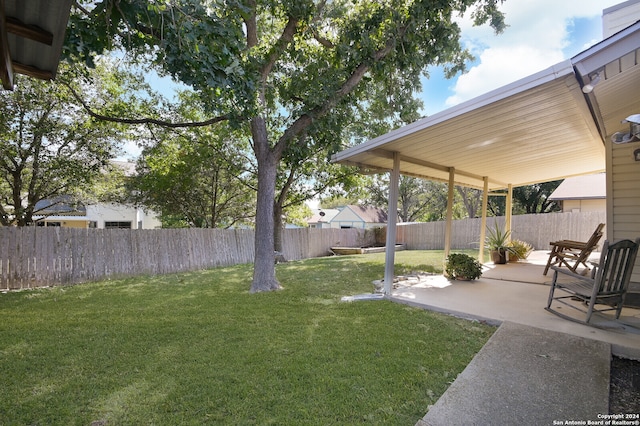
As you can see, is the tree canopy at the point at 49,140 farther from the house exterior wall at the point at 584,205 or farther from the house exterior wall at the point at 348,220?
the house exterior wall at the point at 348,220

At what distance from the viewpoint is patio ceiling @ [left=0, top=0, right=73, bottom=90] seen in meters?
2.07

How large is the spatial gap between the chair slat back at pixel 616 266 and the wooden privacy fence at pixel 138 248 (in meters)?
8.70

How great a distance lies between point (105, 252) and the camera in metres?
7.32

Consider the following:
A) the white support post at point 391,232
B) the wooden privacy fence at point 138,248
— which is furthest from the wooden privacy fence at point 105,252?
the white support post at point 391,232

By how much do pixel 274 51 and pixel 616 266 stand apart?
5.76 meters

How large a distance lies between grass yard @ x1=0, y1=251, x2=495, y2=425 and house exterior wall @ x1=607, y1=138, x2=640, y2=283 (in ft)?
9.61

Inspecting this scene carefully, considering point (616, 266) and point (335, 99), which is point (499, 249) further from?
point (335, 99)

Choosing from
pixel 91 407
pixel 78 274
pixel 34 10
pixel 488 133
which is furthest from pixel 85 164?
pixel 488 133

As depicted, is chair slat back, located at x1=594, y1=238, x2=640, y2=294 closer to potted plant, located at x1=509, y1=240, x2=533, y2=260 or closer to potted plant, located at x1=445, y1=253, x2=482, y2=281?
potted plant, located at x1=445, y1=253, x2=482, y2=281

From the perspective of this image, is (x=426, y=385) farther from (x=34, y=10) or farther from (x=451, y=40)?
(x=451, y=40)

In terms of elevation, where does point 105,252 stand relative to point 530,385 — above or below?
above

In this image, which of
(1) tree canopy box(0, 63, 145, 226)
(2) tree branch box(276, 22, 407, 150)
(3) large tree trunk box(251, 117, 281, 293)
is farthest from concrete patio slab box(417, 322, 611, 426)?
(1) tree canopy box(0, 63, 145, 226)

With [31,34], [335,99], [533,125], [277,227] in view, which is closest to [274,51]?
[335,99]

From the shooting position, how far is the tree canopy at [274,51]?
11.6 feet
